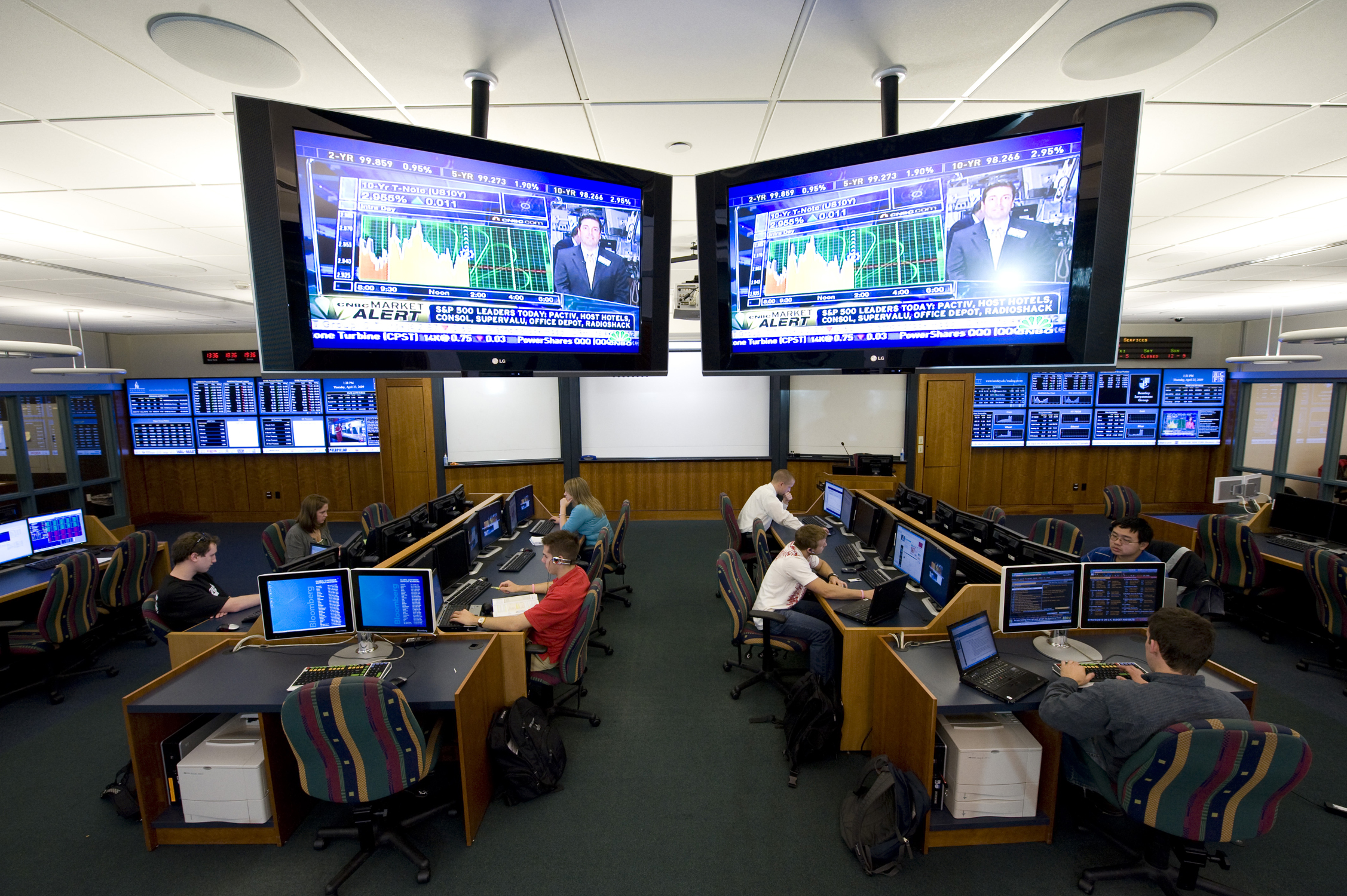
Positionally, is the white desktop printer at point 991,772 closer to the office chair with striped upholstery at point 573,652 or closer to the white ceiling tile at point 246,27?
the office chair with striped upholstery at point 573,652

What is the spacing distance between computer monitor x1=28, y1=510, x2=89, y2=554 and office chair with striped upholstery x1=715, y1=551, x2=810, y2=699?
588 cm

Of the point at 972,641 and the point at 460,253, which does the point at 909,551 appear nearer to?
the point at 972,641

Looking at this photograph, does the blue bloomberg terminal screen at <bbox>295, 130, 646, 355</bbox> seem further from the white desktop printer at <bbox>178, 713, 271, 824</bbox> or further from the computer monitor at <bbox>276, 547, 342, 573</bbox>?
the computer monitor at <bbox>276, 547, 342, 573</bbox>

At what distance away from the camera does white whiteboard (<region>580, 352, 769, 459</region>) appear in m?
8.30

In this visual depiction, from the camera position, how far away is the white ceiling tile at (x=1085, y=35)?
155 cm

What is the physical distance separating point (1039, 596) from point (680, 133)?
2923 millimetres

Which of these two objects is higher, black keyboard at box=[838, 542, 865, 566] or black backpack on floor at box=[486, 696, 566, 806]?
black keyboard at box=[838, 542, 865, 566]

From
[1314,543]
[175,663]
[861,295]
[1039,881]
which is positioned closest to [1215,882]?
[1039,881]

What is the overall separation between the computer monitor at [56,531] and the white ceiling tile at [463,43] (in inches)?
219

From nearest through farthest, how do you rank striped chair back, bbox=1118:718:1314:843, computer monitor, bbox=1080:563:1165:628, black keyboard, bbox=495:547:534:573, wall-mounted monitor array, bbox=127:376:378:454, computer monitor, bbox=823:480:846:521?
striped chair back, bbox=1118:718:1314:843 < computer monitor, bbox=1080:563:1165:628 < black keyboard, bbox=495:547:534:573 < computer monitor, bbox=823:480:846:521 < wall-mounted monitor array, bbox=127:376:378:454

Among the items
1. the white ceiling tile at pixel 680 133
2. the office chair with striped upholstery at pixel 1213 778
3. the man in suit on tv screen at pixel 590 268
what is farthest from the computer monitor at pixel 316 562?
the office chair with striped upholstery at pixel 1213 778

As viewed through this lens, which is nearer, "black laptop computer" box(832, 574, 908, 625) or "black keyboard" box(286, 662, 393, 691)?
"black keyboard" box(286, 662, 393, 691)

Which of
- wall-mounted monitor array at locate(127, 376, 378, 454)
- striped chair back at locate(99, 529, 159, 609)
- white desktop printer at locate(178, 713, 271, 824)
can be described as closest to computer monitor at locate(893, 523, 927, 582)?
white desktop printer at locate(178, 713, 271, 824)

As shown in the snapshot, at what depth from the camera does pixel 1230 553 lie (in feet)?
15.1
